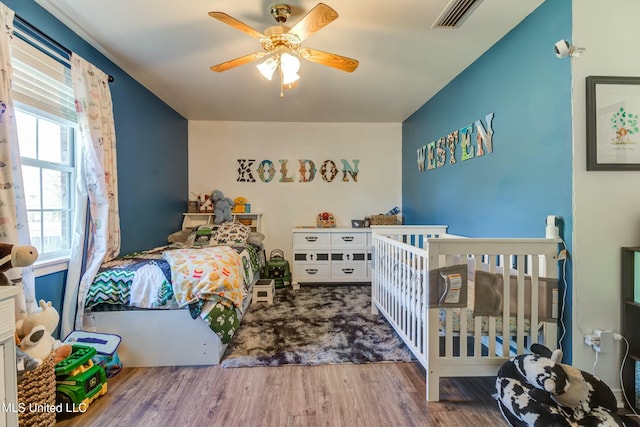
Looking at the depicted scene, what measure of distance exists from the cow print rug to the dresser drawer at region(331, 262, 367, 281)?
0.50m

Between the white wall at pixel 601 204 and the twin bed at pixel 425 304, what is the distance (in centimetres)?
13

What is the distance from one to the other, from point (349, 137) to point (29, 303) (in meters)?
3.67

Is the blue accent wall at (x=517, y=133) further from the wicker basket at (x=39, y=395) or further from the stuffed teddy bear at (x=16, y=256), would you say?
the wicker basket at (x=39, y=395)

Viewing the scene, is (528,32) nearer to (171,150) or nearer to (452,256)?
(452,256)

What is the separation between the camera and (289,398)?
161cm

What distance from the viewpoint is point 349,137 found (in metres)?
4.27

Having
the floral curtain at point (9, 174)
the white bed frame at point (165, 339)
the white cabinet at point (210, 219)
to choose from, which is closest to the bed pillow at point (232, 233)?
the white cabinet at point (210, 219)

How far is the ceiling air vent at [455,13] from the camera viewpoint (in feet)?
5.57

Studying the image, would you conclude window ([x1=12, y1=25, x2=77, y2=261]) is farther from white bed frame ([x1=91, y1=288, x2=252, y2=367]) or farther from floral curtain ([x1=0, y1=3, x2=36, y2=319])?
white bed frame ([x1=91, y1=288, x2=252, y2=367])

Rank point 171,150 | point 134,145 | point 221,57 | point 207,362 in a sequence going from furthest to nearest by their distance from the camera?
point 171,150, point 134,145, point 221,57, point 207,362

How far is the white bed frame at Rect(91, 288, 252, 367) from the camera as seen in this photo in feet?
6.44

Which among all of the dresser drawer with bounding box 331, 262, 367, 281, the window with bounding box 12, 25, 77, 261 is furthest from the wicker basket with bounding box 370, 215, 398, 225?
the window with bounding box 12, 25, 77, 261

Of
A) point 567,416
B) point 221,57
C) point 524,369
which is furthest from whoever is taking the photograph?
point 221,57

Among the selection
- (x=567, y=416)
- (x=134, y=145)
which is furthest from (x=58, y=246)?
(x=567, y=416)
